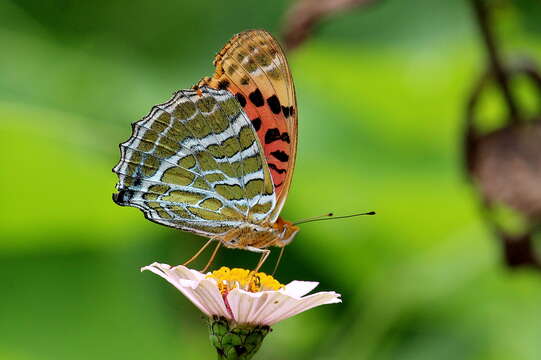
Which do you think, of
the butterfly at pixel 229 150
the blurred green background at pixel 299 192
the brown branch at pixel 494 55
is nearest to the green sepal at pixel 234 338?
the butterfly at pixel 229 150

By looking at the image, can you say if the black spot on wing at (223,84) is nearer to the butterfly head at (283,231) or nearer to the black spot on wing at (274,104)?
the black spot on wing at (274,104)

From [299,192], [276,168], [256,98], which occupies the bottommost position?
[299,192]

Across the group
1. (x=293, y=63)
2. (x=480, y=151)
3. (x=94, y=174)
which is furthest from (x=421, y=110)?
(x=480, y=151)

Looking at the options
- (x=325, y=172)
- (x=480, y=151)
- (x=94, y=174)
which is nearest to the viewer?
(x=480, y=151)

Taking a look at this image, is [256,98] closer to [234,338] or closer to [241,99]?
[241,99]

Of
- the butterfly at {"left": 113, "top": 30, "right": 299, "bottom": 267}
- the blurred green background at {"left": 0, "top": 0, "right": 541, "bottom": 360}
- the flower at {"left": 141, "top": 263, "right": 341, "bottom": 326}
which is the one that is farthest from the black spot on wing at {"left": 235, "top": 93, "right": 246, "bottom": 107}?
the blurred green background at {"left": 0, "top": 0, "right": 541, "bottom": 360}

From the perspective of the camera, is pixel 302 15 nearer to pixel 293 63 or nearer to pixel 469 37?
pixel 293 63

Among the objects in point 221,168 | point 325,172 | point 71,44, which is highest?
point 71,44

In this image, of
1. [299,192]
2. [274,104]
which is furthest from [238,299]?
[299,192]
